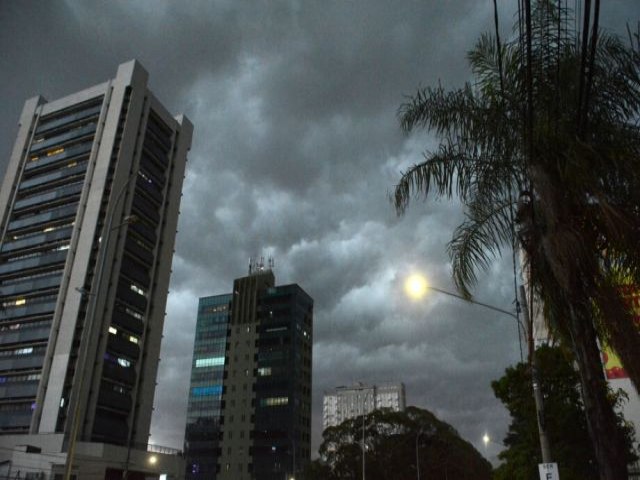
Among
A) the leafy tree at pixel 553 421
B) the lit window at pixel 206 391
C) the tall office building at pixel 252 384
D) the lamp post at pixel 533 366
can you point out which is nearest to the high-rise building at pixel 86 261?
the tall office building at pixel 252 384

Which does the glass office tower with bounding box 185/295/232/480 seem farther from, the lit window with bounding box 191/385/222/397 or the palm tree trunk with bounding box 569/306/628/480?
the palm tree trunk with bounding box 569/306/628/480

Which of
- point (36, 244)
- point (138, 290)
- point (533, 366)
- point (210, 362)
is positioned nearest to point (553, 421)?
point (533, 366)

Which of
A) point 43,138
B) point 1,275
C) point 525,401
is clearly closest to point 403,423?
point 525,401

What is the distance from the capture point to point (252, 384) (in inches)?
4934

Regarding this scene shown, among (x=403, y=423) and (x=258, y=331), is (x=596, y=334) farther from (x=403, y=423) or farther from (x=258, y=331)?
(x=258, y=331)

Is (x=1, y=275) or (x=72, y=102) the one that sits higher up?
(x=72, y=102)

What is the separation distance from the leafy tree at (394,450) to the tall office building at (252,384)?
140ft

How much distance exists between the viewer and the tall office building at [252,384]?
117938 millimetres

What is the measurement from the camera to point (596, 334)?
31.0 ft

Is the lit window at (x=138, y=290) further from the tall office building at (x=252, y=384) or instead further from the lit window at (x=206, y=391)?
the lit window at (x=206, y=391)

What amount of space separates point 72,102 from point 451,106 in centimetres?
A: 9401

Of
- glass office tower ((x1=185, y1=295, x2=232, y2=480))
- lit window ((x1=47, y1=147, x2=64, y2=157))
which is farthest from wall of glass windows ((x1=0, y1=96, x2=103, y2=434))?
glass office tower ((x1=185, y1=295, x2=232, y2=480))

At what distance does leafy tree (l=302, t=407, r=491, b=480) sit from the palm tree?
6513 centimetres

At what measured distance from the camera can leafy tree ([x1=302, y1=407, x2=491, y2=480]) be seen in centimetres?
7044
